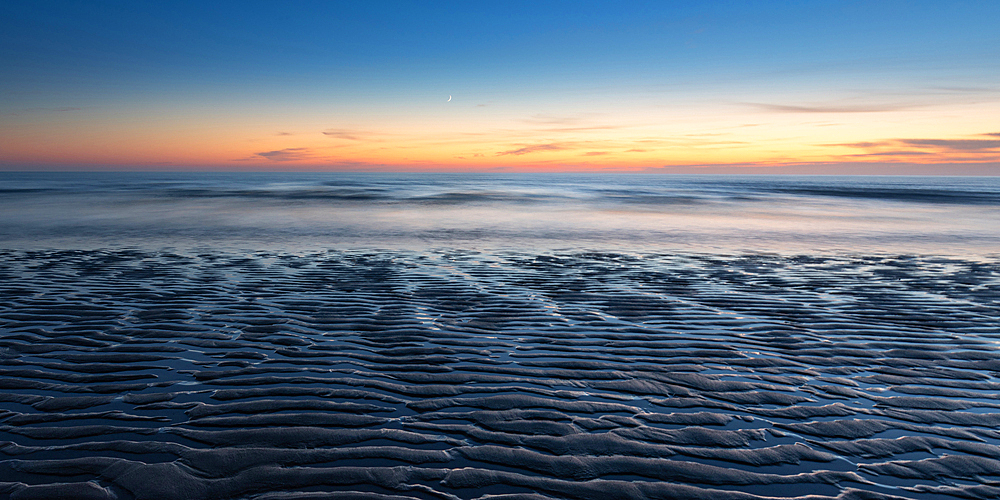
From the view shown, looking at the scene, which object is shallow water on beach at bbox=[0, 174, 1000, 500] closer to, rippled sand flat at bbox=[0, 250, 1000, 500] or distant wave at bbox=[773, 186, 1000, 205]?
rippled sand flat at bbox=[0, 250, 1000, 500]

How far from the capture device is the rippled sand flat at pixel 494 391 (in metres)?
3.46

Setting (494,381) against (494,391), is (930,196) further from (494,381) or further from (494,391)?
(494,391)

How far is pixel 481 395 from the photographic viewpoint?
4.78 metres

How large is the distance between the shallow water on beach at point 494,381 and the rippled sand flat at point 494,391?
0.09 ft

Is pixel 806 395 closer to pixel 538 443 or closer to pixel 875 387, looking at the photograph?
pixel 875 387

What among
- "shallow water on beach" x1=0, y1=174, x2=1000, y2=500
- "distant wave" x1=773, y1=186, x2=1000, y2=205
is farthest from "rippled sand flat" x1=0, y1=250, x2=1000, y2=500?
"distant wave" x1=773, y1=186, x2=1000, y2=205

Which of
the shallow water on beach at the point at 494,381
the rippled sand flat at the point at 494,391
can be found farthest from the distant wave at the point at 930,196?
the rippled sand flat at the point at 494,391

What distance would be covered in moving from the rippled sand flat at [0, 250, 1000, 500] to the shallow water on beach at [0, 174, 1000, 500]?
0.09 feet

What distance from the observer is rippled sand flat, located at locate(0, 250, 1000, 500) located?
346 cm

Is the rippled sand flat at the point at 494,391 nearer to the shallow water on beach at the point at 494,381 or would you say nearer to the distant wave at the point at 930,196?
the shallow water on beach at the point at 494,381

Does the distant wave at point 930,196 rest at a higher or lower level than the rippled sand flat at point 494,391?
higher

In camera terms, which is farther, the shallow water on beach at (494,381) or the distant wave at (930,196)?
the distant wave at (930,196)

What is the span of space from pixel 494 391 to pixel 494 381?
8.9 inches

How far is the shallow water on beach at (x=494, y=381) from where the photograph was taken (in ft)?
11.4
